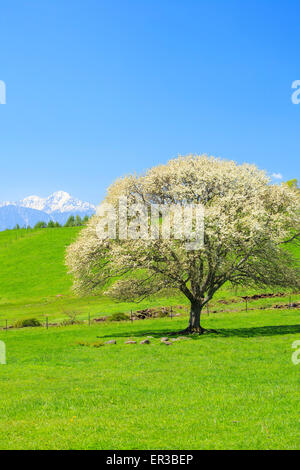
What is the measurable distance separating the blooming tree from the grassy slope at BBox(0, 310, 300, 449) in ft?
19.1

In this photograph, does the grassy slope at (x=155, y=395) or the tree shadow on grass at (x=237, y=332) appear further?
the tree shadow on grass at (x=237, y=332)

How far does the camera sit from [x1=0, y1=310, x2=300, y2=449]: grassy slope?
47.3 feet

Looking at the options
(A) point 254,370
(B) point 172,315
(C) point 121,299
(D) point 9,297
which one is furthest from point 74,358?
(D) point 9,297

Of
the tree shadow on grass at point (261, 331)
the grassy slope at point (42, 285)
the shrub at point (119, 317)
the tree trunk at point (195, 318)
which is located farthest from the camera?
the grassy slope at point (42, 285)

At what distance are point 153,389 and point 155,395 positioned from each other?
3.99 ft

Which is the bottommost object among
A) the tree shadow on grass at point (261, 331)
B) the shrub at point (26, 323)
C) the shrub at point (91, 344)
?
the shrub at point (26, 323)

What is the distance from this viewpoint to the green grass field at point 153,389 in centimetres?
1453

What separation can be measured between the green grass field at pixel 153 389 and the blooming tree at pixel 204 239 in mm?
5085

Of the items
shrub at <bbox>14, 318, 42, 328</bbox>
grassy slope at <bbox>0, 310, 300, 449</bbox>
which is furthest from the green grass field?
shrub at <bbox>14, 318, 42, 328</bbox>

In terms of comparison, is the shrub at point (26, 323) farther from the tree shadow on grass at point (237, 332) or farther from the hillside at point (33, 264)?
the hillside at point (33, 264)

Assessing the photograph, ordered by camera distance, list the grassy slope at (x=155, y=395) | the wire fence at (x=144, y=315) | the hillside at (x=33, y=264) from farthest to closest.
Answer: the hillside at (x=33, y=264) < the wire fence at (x=144, y=315) < the grassy slope at (x=155, y=395)

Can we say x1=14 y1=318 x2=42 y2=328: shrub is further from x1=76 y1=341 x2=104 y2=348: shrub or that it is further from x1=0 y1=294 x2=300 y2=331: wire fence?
x1=76 y1=341 x2=104 y2=348: shrub

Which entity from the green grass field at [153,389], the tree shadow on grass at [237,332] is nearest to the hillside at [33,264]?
the green grass field at [153,389]

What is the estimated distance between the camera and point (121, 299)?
4303 centimetres
